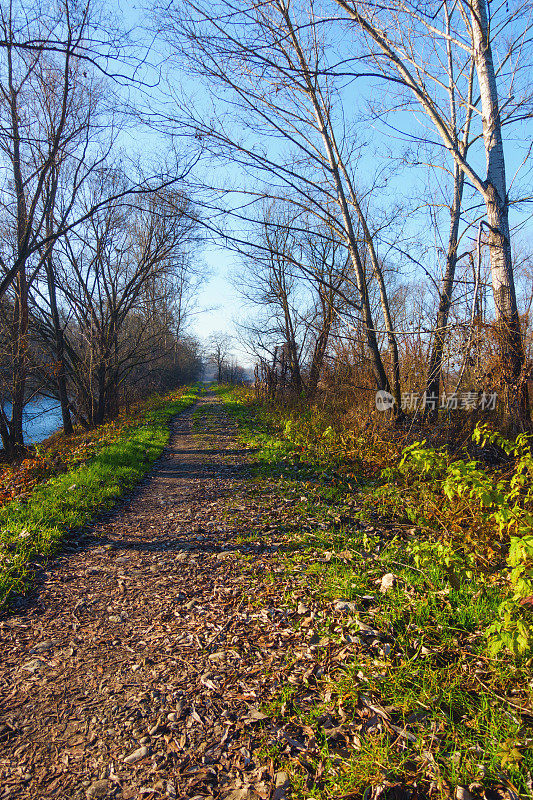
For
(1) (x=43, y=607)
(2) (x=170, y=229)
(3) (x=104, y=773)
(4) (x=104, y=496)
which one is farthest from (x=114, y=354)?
(3) (x=104, y=773)

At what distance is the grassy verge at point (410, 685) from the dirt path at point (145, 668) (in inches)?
10.9

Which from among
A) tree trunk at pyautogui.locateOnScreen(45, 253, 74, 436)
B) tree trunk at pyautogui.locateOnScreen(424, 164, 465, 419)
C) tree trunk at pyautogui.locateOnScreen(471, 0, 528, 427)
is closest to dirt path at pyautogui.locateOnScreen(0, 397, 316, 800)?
tree trunk at pyautogui.locateOnScreen(471, 0, 528, 427)

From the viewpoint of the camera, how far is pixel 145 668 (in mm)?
2615

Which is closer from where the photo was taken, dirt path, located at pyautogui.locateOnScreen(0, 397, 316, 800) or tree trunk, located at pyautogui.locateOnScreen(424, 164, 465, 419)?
dirt path, located at pyautogui.locateOnScreen(0, 397, 316, 800)

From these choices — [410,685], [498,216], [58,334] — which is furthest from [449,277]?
[58,334]

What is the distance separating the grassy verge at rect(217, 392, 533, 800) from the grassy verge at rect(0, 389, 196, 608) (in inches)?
96.7

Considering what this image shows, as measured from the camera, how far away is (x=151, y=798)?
182 centimetres

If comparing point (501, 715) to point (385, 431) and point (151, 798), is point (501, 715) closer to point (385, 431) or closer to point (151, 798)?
point (151, 798)

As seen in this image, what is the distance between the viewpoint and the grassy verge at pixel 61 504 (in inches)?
148

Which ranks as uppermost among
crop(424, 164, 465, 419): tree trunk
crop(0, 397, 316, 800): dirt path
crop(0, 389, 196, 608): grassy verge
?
crop(424, 164, 465, 419): tree trunk

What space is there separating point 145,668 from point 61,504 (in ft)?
9.93

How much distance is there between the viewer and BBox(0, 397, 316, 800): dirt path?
6.34 feet

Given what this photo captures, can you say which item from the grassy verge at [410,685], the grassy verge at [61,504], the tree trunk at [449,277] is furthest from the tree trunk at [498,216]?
the grassy verge at [61,504]

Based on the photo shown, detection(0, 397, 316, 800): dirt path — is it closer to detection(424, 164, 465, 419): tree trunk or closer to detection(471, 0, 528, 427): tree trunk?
detection(471, 0, 528, 427): tree trunk
